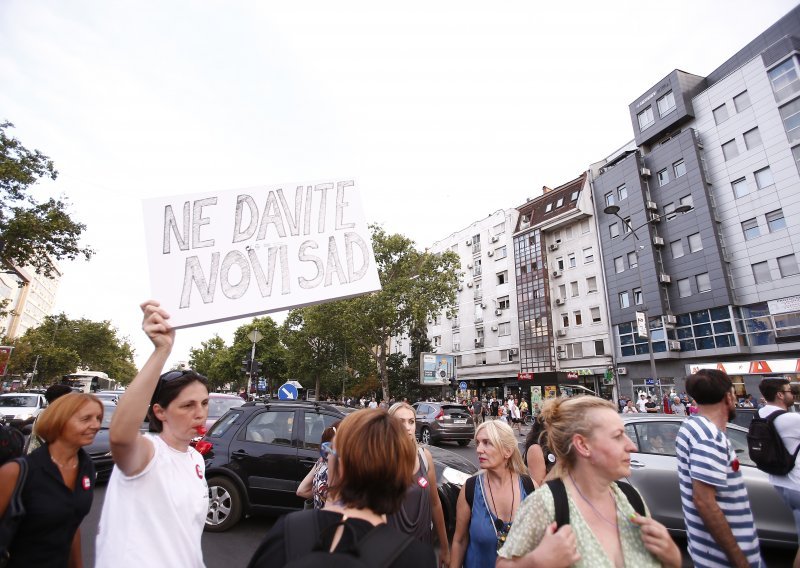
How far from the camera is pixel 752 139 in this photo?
26.4 meters

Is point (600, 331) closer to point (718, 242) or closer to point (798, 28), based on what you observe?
point (718, 242)

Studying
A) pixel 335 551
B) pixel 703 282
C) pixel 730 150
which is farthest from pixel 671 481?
pixel 730 150

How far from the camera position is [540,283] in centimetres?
3769

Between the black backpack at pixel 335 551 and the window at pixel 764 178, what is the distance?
34.1 meters

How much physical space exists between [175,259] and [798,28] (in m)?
39.7

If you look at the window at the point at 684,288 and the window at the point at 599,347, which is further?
the window at the point at 599,347

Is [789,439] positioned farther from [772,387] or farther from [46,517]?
[46,517]

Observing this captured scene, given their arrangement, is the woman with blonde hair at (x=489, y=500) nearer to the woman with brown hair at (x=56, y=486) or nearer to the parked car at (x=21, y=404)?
the woman with brown hair at (x=56, y=486)

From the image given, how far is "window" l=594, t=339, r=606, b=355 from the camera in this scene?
32.6m

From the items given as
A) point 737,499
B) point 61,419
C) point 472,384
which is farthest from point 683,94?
point 61,419

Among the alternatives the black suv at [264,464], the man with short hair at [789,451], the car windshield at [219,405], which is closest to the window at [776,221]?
the man with short hair at [789,451]

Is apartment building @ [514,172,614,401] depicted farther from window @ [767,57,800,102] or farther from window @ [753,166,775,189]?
window @ [767,57,800,102]

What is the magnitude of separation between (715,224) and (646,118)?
37.3 feet

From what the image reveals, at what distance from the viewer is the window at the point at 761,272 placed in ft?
81.4
